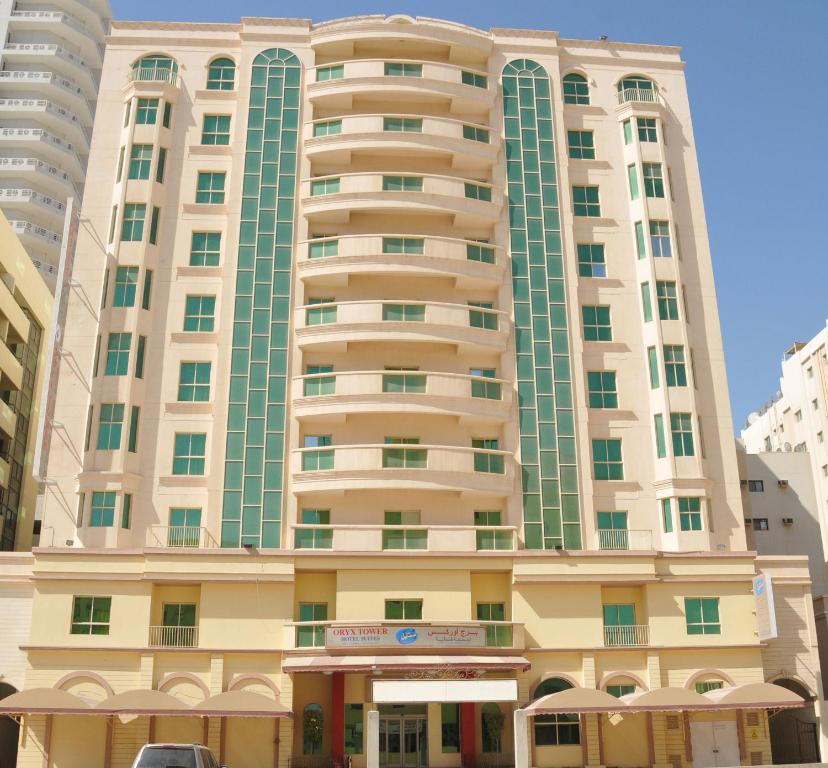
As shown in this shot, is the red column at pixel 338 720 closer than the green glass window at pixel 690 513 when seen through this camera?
Yes

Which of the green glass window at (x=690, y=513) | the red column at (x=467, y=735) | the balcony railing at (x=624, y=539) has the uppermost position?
the green glass window at (x=690, y=513)

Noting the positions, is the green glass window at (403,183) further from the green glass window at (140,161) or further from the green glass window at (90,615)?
the green glass window at (90,615)

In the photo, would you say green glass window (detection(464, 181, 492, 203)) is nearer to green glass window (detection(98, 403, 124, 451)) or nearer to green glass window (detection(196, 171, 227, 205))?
green glass window (detection(196, 171, 227, 205))

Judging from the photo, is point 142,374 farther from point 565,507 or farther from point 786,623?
point 786,623

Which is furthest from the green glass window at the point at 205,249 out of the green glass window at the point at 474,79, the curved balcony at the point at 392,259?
the green glass window at the point at 474,79

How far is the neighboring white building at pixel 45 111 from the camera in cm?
7538

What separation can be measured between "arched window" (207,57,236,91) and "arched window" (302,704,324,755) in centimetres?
3345

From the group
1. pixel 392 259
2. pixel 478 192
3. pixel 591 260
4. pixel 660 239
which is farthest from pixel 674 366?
pixel 392 259

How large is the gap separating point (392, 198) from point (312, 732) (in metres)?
26.6

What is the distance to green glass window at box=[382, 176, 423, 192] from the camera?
50438mm

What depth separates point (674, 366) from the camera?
48.8 m

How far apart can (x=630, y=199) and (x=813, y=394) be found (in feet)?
99.9

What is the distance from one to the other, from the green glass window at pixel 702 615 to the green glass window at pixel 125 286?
30691 mm

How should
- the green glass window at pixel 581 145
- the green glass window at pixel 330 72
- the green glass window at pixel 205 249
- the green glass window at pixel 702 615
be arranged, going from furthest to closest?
the green glass window at pixel 581 145, the green glass window at pixel 330 72, the green glass window at pixel 205 249, the green glass window at pixel 702 615
